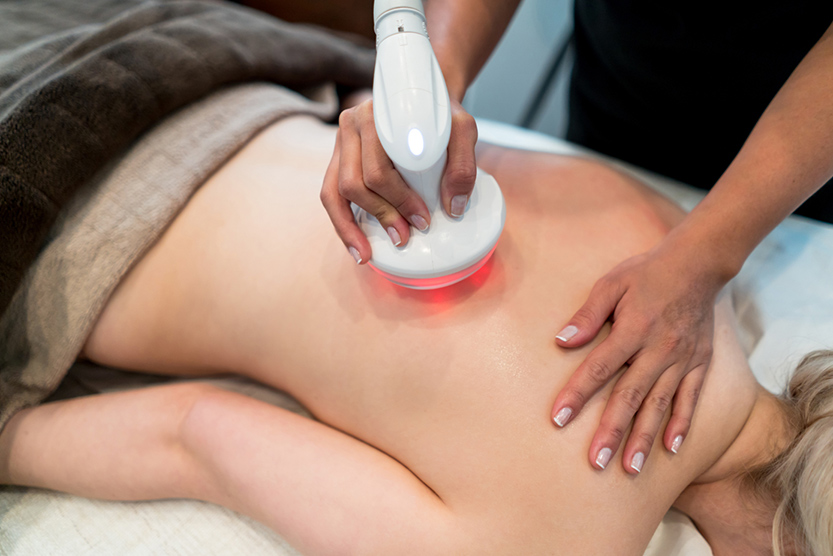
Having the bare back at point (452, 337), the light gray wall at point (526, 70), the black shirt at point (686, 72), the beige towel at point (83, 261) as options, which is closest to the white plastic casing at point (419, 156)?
the bare back at point (452, 337)

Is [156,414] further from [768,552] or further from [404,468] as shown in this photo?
[768,552]

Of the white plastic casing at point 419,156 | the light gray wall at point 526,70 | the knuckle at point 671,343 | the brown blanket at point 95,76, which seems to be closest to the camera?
the white plastic casing at point 419,156

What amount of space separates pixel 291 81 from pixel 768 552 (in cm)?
115

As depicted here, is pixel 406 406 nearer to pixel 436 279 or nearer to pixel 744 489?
pixel 436 279

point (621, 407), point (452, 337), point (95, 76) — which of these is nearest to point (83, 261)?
point (95, 76)

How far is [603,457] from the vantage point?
570 millimetres

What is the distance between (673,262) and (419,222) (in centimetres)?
32

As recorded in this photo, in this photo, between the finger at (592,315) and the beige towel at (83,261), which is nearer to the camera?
the finger at (592,315)

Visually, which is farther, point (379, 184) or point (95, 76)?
point (95, 76)

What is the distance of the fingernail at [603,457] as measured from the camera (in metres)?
0.57

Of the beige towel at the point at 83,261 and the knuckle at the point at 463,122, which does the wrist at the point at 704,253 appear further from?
the beige towel at the point at 83,261

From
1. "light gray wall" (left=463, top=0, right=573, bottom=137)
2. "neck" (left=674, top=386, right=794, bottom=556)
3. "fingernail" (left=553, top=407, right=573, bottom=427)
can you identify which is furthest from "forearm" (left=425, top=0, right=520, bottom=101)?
"light gray wall" (left=463, top=0, right=573, bottom=137)

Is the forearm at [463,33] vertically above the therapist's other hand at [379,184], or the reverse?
the forearm at [463,33]

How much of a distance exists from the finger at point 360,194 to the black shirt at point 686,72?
65 centimetres
